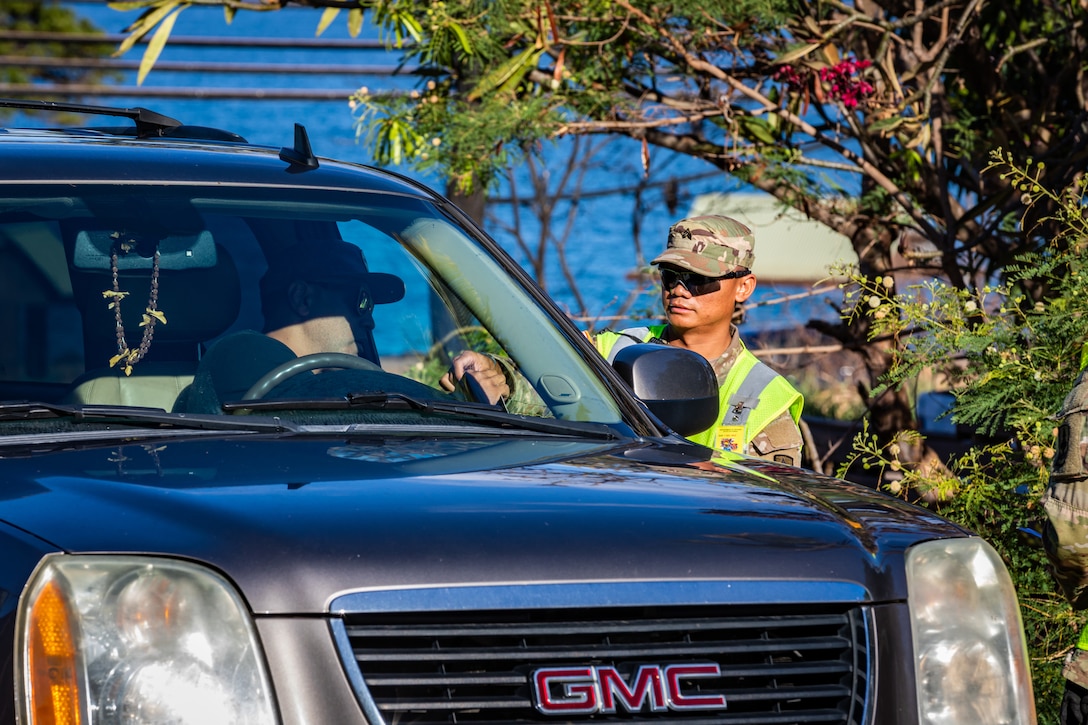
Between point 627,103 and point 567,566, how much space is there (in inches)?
198

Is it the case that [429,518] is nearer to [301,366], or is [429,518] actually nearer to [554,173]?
[301,366]

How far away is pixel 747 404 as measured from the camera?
193 inches

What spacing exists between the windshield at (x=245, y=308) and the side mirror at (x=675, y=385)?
9 cm

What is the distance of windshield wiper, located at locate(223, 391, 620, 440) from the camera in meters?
3.15

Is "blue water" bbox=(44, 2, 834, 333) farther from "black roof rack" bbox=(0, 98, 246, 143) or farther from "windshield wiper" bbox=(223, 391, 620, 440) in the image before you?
"windshield wiper" bbox=(223, 391, 620, 440)

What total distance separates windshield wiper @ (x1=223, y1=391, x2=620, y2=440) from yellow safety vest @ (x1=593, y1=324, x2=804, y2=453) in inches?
52.5

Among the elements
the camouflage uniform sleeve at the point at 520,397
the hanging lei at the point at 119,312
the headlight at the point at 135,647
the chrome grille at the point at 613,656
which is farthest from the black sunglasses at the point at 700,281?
the headlight at the point at 135,647

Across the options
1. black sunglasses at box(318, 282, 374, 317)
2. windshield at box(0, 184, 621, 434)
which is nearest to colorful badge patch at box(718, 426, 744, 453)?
windshield at box(0, 184, 621, 434)

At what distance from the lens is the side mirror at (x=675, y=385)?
362cm

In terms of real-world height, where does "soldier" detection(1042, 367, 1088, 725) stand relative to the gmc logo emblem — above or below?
above

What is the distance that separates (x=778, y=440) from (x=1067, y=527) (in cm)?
154

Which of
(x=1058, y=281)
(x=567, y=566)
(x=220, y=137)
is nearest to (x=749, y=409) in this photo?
(x=1058, y=281)

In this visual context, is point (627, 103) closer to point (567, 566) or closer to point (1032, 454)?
point (1032, 454)

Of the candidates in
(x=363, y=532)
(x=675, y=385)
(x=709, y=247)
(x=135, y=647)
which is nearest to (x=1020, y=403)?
(x=709, y=247)
